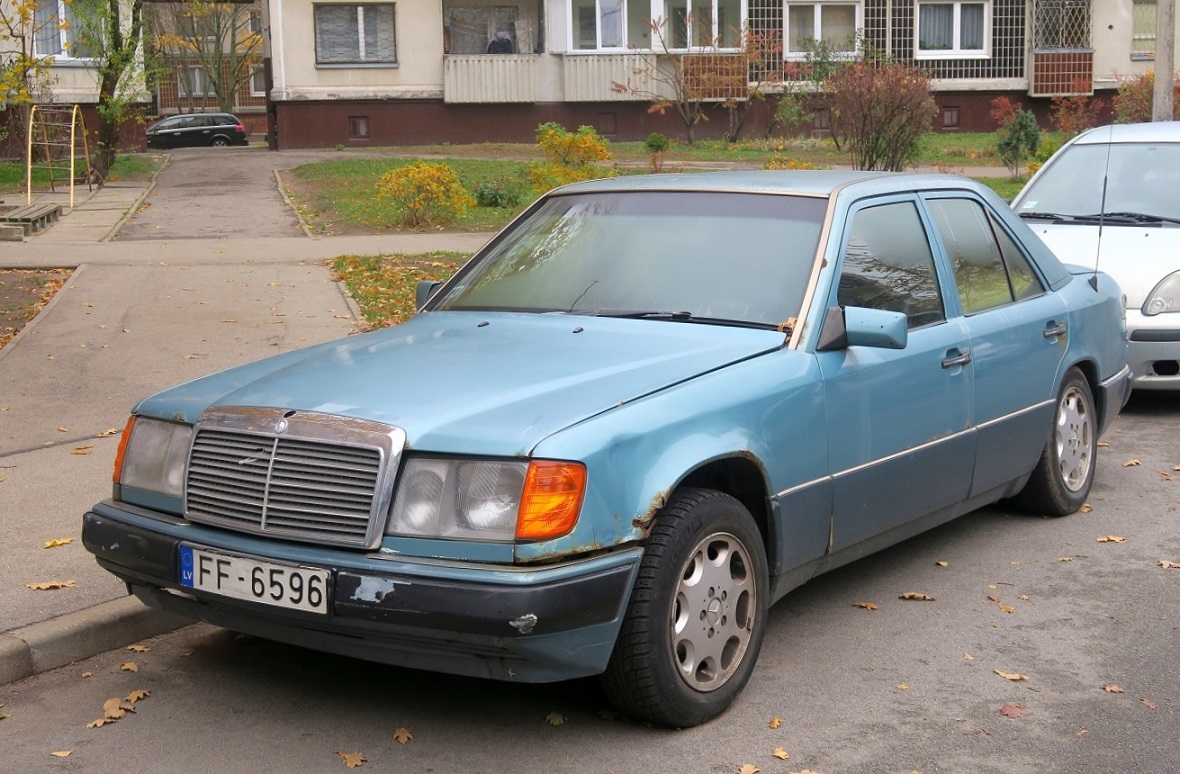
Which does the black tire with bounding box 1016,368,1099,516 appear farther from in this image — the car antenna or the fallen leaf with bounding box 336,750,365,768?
the fallen leaf with bounding box 336,750,365,768

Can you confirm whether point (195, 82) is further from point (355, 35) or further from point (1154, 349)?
point (1154, 349)

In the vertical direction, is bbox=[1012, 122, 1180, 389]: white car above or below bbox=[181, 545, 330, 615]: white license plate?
above

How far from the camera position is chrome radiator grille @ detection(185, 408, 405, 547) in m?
4.02

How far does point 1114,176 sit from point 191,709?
8.00 meters

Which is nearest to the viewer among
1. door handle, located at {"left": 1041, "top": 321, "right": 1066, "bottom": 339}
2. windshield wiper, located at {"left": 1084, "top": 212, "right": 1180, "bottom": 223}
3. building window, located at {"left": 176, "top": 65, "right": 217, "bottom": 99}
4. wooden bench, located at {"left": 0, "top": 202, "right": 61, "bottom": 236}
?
door handle, located at {"left": 1041, "top": 321, "right": 1066, "bottom": 339}

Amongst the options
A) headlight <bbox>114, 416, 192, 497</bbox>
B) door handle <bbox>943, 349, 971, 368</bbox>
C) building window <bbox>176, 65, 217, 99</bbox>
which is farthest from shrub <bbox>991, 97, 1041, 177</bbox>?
building window <bbox>176, 65, 217, 99</bbox>

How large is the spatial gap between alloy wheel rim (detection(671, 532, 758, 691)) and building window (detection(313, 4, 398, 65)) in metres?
32.5

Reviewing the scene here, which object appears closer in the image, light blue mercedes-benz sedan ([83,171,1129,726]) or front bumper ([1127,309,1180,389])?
light blue mercedes-benz sedan ([83,171,1129,726])

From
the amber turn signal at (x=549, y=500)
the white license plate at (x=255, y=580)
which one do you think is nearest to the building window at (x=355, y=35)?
the white license plate at (x=255, y=580)

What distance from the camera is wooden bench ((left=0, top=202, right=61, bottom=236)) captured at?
18562 millimetres

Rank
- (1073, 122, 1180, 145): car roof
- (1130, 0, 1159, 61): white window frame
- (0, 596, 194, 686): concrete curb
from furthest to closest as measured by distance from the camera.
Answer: (1130, 0, 1159, 61): white window frame < (1073, 122, 1180, 145): car roof < (0, 596, 194, 686): concrete curb

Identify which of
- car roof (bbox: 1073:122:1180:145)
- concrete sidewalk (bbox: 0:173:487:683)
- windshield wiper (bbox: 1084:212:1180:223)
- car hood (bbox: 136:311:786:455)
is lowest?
concrete sidewalk (bbox: 0:173:487:683)

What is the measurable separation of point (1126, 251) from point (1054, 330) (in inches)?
132

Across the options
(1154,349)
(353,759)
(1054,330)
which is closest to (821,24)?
(1154,349)
